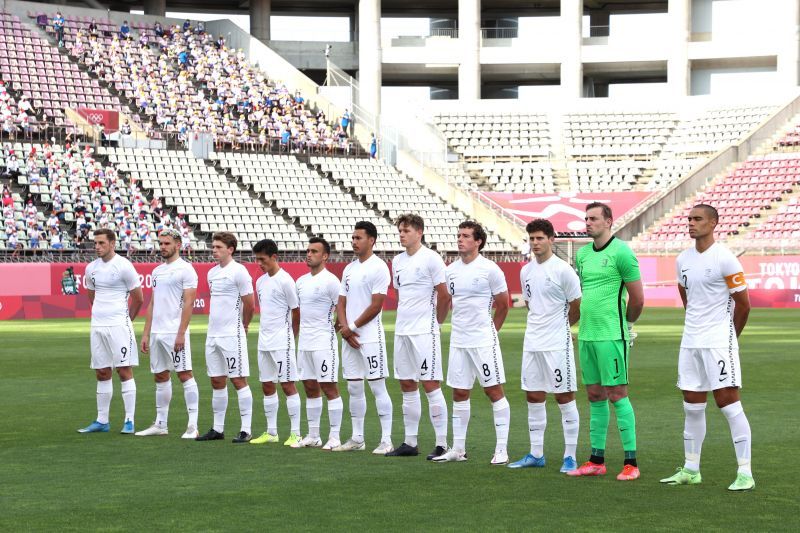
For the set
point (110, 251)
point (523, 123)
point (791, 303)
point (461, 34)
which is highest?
point (461, 34)

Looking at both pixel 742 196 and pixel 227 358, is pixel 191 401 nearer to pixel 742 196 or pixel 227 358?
pixel 227 358

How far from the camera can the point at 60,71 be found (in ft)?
172

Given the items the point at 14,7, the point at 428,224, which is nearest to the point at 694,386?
the point at 428,224

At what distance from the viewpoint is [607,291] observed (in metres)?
10.1

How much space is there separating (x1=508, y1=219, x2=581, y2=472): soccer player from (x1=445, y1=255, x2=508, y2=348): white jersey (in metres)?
0.44

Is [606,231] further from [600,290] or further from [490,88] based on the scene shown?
[490,88]

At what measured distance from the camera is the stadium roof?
67375 mm

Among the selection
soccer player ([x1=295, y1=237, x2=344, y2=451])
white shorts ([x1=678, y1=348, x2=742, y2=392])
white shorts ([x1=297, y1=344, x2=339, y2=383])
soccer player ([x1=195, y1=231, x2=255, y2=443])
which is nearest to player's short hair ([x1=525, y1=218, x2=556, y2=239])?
white shorts ([x1=678, y1=348, x2=742, y2=392])

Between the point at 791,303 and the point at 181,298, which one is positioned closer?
the point at 181,298

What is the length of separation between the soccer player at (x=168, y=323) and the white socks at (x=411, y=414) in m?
2.80

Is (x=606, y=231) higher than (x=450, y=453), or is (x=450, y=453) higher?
(x=606, y=231)

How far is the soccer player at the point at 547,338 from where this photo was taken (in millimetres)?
10586

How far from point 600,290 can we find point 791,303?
1417 inches

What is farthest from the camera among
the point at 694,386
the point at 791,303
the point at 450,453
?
the point at 791,303
